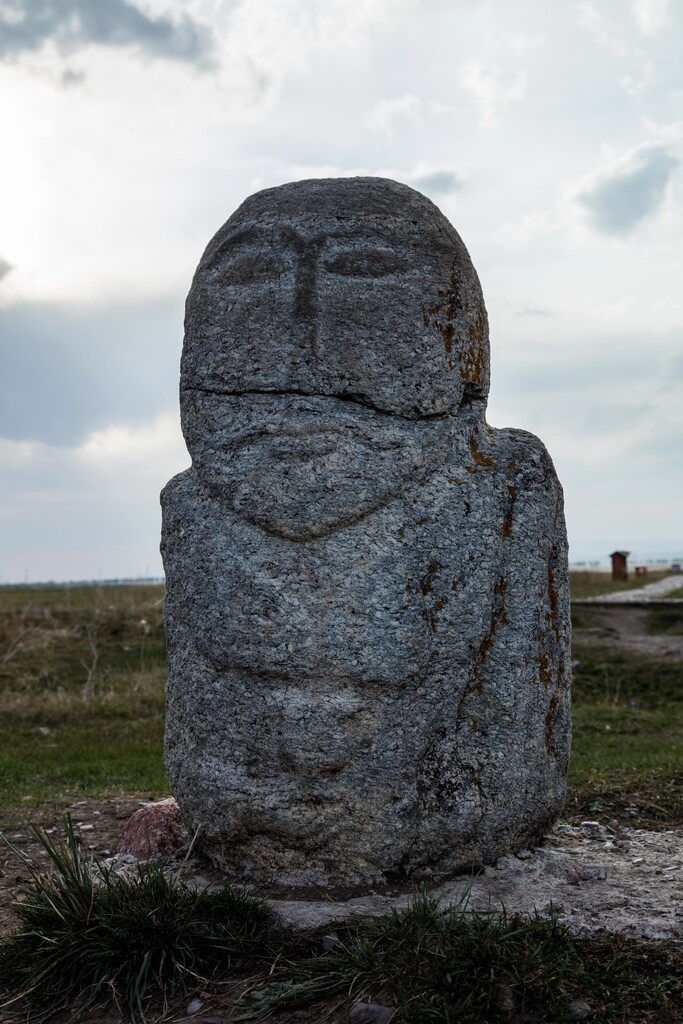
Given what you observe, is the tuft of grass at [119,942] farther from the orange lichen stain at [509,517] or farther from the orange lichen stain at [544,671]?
the orange lichen stain at [509,517]

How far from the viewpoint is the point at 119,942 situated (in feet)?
12.2

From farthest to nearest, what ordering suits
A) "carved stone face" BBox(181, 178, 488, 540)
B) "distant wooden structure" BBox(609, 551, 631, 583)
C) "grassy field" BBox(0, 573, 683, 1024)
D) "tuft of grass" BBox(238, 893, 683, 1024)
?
1. "distant wooden structure" BBox(609, 551, 631, 583)
2. "carved stone face" BBox(181, 178, 488, 540)
3. "grassy field" BBox(0, 573, 683, 1024)
4. "tuft of grass" BBox(238, 893, 683, 1024)

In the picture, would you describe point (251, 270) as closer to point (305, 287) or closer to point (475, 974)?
point (305, 287)

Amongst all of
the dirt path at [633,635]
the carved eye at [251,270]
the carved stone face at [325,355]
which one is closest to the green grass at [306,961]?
the carved stone face at [325,355]

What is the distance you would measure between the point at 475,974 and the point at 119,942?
135 centimetres

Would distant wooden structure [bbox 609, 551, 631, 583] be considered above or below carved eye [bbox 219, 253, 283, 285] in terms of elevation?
below

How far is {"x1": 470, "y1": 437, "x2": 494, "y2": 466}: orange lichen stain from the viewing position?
489cm

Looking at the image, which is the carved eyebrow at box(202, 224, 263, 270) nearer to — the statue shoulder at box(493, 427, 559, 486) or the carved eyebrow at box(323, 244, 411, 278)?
the carved eyebrow at box(323, 244, 411, 278)

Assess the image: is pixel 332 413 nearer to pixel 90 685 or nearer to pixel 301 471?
pixel 301 471

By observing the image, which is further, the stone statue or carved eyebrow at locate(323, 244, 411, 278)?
carved eyebrow at locate(323, 244, 411, 278)

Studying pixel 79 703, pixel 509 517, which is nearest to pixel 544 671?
pixel 509 517

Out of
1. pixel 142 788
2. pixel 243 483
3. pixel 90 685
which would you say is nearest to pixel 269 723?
pixel 243 483

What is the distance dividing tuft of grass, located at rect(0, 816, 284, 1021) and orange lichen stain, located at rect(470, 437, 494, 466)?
232cm

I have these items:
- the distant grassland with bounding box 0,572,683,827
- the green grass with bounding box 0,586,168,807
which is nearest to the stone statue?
the distant grassland with bounding box 0,572,683,827
